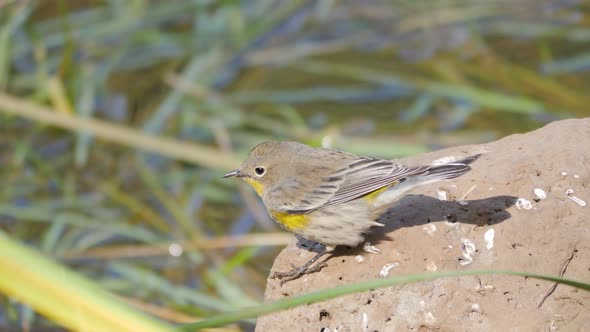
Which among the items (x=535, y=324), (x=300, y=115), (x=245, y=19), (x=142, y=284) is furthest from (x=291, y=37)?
(x=535, y=324)

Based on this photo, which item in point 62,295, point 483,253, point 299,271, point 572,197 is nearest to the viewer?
point 62,295

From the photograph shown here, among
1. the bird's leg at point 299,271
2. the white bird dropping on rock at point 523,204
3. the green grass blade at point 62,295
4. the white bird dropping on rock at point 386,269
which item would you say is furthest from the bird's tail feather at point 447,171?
the green grass blade at point 62,295

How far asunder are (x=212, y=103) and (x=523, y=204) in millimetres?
5061

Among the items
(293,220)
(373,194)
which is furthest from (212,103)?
(373,194)

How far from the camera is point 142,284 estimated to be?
297 inches

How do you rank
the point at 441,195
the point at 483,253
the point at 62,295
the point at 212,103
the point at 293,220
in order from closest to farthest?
the point at 62,295
the point at 483,253
the point at 441,195
the point at 293,220
the point at 212,103

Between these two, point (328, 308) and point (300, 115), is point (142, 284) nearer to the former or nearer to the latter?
point (300, 115)

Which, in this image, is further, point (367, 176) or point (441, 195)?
point (367, 176)

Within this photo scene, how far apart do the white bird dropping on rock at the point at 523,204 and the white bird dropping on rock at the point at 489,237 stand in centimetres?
18

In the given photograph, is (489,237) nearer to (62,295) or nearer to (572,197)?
(572,197)

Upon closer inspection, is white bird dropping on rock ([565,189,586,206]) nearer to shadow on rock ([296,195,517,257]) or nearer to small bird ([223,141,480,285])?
shadow on rock ([296,195,517,257])

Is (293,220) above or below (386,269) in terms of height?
above

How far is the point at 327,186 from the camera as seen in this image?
5.29 meters

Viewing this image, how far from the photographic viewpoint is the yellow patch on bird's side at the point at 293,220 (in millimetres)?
5098
